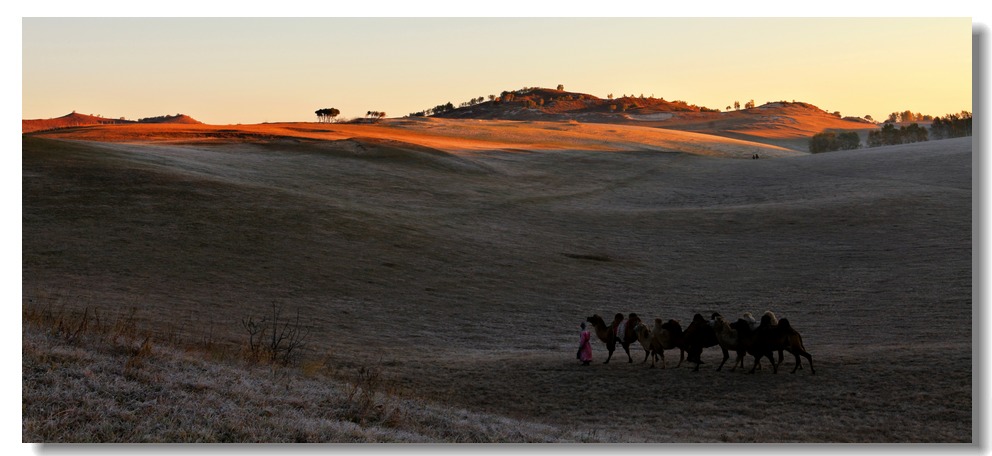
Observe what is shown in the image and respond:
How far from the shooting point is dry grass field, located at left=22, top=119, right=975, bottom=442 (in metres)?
11.7

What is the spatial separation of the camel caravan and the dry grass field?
378 mm

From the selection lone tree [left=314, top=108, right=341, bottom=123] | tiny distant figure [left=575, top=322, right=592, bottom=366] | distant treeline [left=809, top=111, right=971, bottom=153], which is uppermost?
lone tree [left=314, top=108, right=341, bottom=123]

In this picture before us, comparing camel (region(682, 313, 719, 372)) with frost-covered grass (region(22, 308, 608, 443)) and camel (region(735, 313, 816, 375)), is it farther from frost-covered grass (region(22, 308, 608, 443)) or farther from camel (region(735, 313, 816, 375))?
frost-covered grass (region(22, 308, 608, 443))

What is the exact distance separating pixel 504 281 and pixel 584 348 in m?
10.9

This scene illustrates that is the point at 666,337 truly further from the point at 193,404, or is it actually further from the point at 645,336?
the point at 193,404

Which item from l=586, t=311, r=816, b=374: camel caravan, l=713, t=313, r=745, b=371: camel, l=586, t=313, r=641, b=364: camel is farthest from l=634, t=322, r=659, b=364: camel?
l=713, t=313, r=745, b=371: camel

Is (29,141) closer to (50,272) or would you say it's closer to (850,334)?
(50,272)

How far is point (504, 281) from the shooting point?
26.9 metres

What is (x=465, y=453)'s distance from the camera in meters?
9.83

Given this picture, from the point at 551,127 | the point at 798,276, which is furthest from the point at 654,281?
the point at 551,127

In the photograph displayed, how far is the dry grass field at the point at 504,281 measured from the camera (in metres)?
11.7

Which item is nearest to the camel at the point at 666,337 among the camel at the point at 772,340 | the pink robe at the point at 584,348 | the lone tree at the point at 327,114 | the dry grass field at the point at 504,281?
the dry grass field at the point at 504,281

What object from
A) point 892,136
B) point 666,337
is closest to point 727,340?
point 666,337
